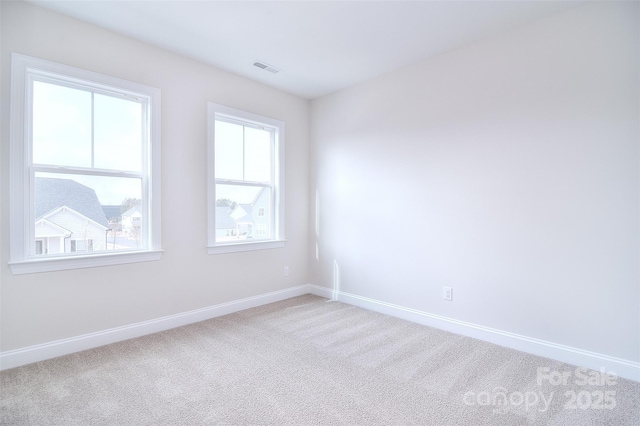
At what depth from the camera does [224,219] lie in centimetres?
371

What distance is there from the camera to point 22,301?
2.42m

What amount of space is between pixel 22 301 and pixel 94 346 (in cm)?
65

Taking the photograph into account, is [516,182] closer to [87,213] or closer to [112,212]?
[112,212]

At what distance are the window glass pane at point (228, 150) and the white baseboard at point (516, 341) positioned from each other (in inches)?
86.0

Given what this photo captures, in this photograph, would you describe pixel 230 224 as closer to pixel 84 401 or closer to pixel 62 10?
pixel 84 401

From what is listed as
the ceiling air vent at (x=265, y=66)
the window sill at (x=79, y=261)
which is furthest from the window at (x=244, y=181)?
the window sill at (x=79, y=261)

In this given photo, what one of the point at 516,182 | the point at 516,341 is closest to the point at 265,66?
the point at 516,182

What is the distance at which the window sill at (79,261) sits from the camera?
7.92 feet

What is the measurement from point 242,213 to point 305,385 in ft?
7.43

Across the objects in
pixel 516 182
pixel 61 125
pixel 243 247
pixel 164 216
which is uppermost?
pixel 61 125

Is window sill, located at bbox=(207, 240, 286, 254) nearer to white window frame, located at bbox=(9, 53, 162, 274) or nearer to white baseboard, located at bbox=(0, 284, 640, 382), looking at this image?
white baseboard, located at bbox=(0, 284, 640, 382)

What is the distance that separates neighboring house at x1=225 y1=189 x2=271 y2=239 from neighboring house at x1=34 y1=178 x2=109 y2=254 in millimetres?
1350

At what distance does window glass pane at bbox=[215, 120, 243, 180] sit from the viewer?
144 inches

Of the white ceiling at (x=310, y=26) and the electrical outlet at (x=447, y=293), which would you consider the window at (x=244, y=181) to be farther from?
the electrical outlet at (x=447, y=293)
